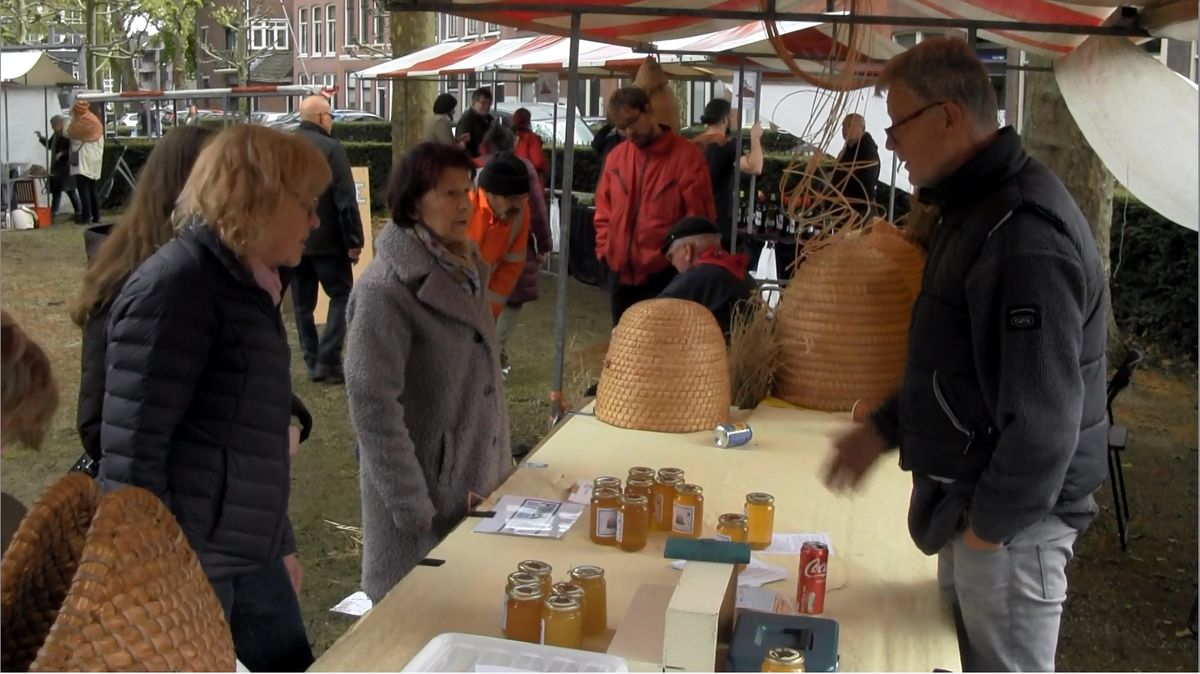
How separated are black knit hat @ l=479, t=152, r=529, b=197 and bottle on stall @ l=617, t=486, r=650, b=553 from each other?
124 inches

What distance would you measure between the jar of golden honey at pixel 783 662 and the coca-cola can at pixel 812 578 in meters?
0.42

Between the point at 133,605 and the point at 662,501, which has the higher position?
the point at 133,605

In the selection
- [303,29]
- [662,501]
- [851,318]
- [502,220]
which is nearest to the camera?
[662,501]

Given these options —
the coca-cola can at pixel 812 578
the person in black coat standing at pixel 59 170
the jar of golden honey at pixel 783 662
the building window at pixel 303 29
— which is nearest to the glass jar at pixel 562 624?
the jar of golden honey at pixel 783 662

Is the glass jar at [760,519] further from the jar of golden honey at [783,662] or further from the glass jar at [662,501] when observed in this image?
the jar of golden honey at [783,662]

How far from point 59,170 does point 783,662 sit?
52.8 feet

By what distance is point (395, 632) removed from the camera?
1.98 meters

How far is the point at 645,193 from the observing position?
5406 millimetres

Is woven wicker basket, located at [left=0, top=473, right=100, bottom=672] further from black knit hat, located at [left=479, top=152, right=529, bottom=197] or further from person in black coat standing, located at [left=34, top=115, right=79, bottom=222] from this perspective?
person in black coat standing, located at [left=34, top=115, right=79, bottom=222]

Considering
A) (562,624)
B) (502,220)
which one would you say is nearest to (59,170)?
(502,220)

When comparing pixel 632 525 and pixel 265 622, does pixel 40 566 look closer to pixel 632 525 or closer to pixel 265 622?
pixel 265 622

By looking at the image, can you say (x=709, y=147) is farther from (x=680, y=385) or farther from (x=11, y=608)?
(x=11, y=608)

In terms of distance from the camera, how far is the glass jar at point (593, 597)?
195 centimetres

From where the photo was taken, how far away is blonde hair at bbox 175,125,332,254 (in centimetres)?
207
